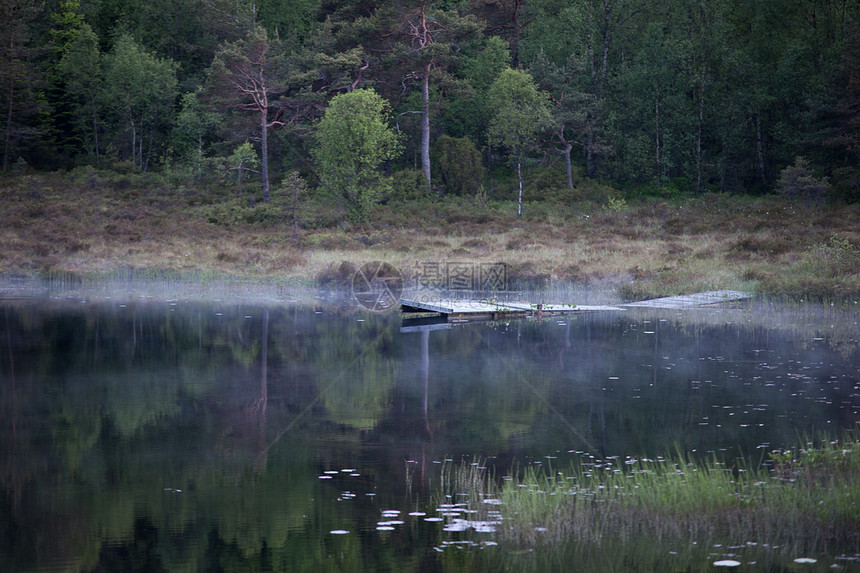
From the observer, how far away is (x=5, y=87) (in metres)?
56.7

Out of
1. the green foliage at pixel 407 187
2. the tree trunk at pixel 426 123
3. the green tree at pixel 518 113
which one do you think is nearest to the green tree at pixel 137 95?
the green foliage at pixel 407 187

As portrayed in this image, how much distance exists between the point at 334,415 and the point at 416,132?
4780 centimetres

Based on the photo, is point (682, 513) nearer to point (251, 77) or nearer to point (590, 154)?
point (251, 77)

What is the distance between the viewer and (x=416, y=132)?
197ft

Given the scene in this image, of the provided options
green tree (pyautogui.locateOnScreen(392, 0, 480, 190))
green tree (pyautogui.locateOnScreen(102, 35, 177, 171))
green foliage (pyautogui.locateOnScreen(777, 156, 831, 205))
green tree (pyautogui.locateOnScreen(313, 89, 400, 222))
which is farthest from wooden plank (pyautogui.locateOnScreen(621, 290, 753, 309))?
green tree (pyautogui.locateOnScreen(102, 35, 177, 171))

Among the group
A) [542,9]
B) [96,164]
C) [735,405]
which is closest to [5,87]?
[96,164]

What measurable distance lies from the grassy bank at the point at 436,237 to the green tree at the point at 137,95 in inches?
288

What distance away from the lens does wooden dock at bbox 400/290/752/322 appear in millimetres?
25078

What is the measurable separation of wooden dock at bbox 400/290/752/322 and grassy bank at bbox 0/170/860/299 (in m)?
1.39

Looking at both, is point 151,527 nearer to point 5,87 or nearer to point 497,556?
point 497,556

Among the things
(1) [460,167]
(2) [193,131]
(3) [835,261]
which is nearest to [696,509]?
(3) [835,261]

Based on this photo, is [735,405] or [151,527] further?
[735,405]

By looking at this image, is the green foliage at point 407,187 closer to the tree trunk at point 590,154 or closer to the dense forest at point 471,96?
the dense forest at point 471,96

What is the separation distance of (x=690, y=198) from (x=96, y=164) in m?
37.8
